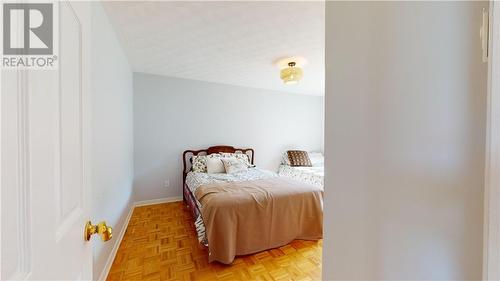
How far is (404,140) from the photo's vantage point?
64 centimetres

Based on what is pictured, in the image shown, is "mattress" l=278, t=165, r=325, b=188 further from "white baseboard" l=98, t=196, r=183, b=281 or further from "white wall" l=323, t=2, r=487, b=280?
"white wall" l=323, t=2, r=487, b=280

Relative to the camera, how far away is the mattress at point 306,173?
3641mm

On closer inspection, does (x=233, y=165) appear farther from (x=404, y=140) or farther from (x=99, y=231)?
(x=404, y=140)

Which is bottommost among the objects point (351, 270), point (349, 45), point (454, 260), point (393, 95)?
point (351, 270)

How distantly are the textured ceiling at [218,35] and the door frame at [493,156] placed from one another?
5.08 ft

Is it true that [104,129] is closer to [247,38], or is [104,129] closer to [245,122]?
[247,38]

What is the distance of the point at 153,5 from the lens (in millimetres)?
1696

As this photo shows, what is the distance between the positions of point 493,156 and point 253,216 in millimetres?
1887

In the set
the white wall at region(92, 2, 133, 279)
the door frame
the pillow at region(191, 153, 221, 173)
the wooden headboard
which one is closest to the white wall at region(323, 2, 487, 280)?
the door frame

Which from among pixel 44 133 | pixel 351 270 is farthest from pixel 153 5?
pixel 351 270

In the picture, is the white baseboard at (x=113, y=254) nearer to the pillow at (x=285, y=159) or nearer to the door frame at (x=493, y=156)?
the door frame at (x=493, y=156)

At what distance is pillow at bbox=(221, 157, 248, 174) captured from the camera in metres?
3.40

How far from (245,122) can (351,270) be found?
371cm

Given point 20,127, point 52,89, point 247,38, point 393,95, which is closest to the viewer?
point 20,127
